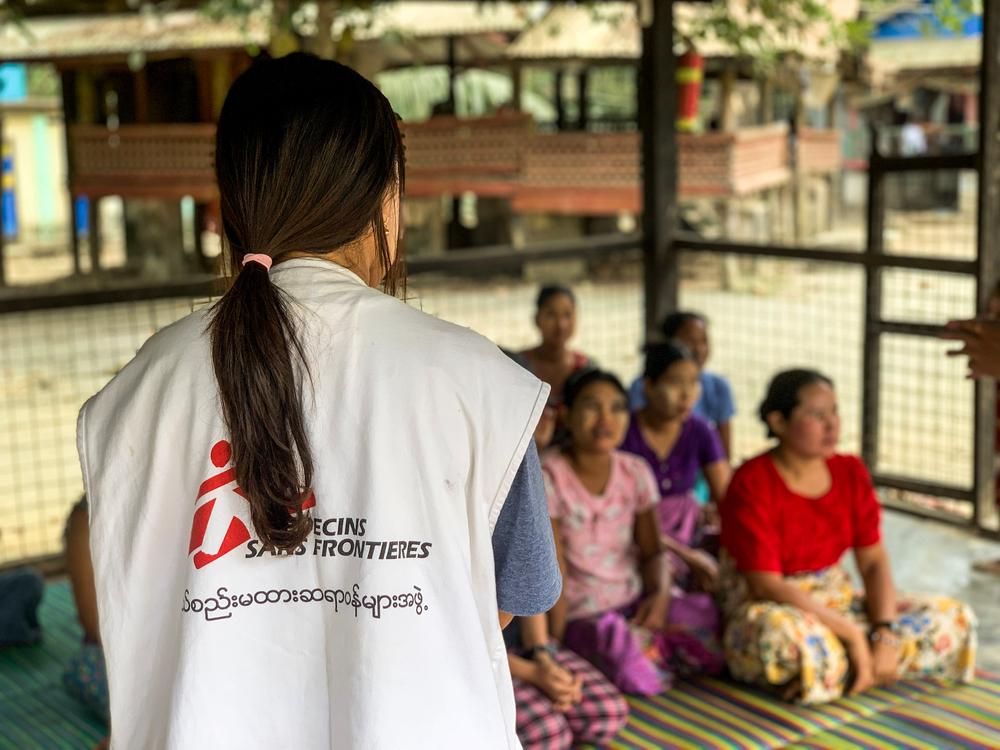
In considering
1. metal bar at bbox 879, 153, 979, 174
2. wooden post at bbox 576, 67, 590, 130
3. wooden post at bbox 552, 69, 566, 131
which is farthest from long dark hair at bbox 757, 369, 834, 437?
wooden post at bbox 552, 69, 566, 131

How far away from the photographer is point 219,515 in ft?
4.92

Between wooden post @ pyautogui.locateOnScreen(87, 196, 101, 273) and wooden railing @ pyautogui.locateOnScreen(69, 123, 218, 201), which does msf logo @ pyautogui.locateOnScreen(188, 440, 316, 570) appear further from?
wooden post @ pyautogui.locateOnScreen(87, 196, 101, 273)

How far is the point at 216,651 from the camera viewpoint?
4.90ft

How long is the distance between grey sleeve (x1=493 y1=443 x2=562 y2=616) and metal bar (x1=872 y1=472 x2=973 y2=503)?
3.71 meters

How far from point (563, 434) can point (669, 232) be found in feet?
5.95

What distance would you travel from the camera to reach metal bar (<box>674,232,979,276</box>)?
4.61 metres

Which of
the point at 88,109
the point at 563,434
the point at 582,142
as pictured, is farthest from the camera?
the point at 88,109

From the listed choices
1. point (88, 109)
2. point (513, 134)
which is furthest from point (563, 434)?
point (88, 109)

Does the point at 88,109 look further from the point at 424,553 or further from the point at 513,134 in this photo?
the point at 424,553

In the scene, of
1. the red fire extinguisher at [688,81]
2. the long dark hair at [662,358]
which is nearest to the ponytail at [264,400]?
the long dark hair at [662,358]

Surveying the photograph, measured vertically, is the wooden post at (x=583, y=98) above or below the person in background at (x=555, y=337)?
above

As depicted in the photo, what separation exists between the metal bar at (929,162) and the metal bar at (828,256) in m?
0.39

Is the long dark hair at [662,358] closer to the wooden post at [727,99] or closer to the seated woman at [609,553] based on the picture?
the seated woman at [609,553]

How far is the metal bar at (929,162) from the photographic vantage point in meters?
4.81
